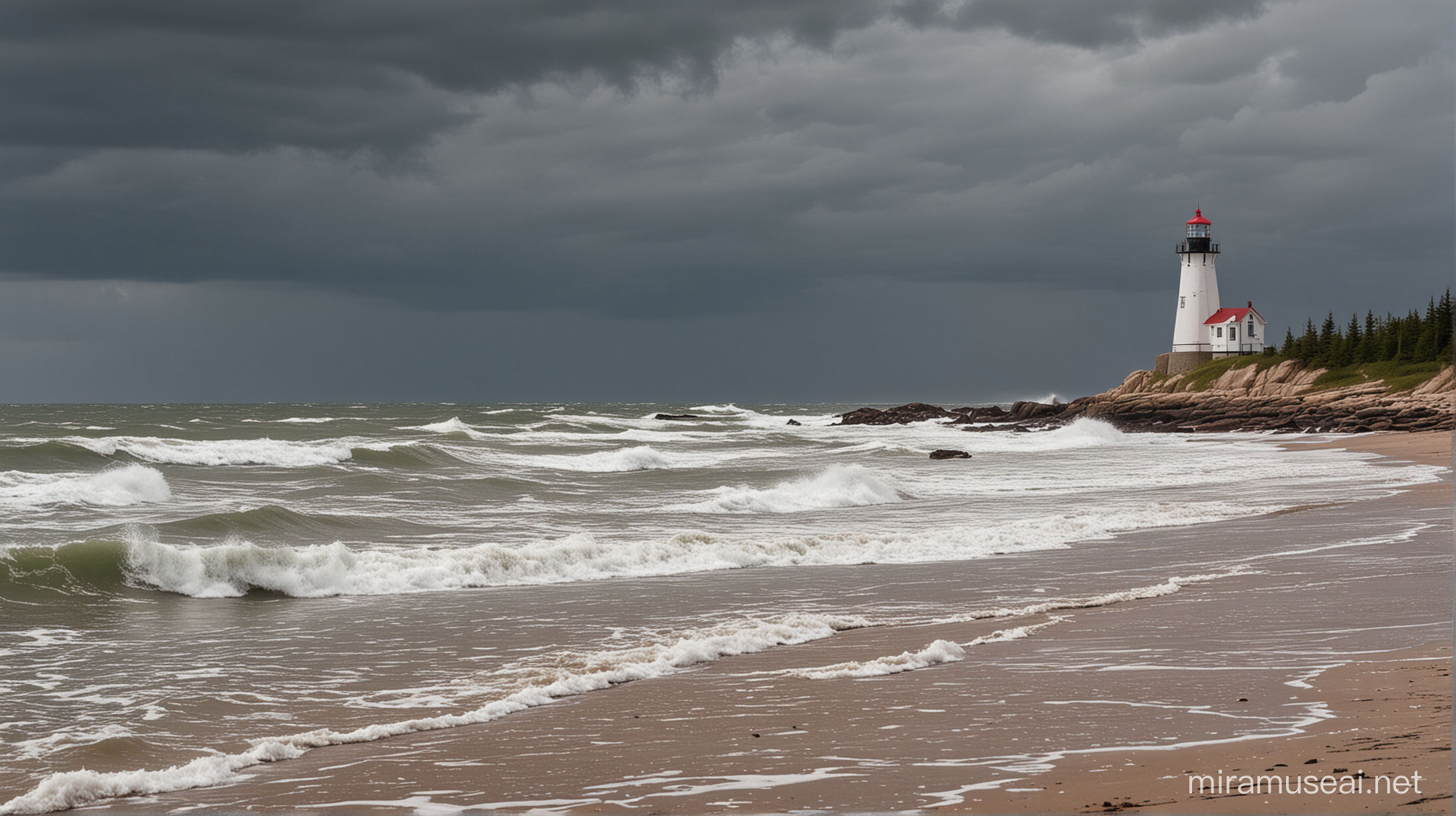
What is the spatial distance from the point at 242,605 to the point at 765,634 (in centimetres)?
609

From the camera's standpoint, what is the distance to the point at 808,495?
71.8 feet

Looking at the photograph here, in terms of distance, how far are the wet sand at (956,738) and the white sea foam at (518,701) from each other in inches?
6.1

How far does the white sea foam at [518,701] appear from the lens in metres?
5.11

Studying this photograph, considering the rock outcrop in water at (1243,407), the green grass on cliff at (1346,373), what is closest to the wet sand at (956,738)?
the rock outcrop in water at (1243,407)

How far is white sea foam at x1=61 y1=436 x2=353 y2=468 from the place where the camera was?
29.8m

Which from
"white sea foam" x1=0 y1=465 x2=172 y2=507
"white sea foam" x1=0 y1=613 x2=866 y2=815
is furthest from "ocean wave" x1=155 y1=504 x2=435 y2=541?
"white sea foam" x1=0 y1=613 x2=866 y2=815

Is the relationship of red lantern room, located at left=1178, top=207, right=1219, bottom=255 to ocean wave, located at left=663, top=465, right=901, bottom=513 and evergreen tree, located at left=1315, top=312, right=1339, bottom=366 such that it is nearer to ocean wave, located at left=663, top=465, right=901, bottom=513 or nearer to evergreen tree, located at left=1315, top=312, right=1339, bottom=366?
evergreen tree, located at left=1315, top=312, right=1339, bottom=366

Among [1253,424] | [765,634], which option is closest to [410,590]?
[765,634]

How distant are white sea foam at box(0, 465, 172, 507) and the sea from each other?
0.08 metres

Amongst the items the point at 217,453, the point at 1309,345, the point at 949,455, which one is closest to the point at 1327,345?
the point at 1309,345

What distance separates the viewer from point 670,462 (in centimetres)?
3438

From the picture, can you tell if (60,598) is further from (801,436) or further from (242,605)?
(801,436)

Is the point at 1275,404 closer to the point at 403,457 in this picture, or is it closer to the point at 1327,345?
the point at 1327,345

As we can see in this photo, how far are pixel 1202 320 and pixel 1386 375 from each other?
61.8 feet
